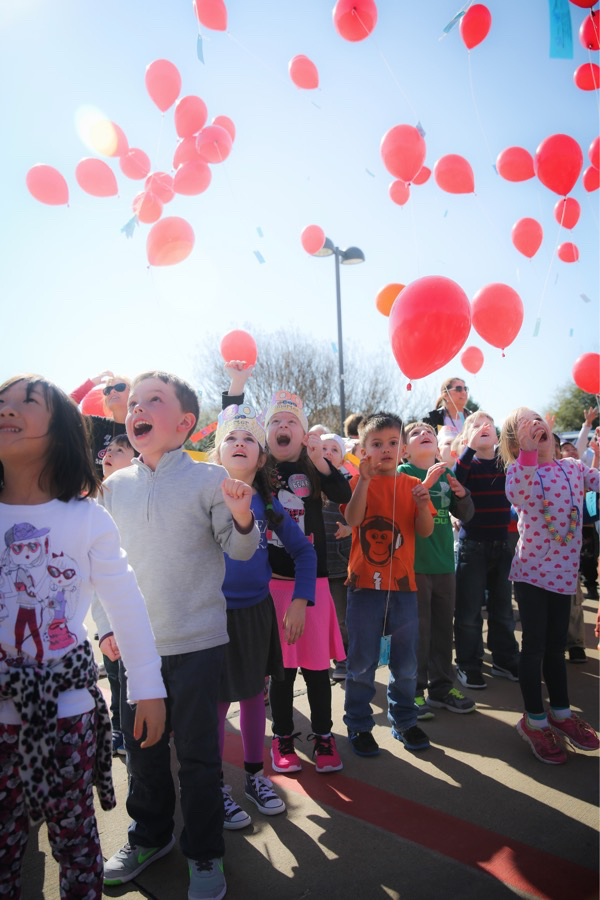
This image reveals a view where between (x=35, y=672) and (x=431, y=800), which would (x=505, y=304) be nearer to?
(x=431, y=800)

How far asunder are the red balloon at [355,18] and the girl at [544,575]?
3.66 metres

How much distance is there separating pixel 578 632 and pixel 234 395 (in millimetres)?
3127

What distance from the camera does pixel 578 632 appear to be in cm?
449

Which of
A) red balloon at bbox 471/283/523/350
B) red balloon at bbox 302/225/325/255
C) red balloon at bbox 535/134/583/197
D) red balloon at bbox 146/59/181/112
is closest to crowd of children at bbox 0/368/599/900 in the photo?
red balloon at bbox 471/283/523/350

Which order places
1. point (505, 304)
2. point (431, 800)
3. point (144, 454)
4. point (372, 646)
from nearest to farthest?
point (144, 454), point (431, 800), point (372, 646), point (505, 304)

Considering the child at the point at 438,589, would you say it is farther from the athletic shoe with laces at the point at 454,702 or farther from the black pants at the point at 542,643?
the black pants at the point at 542,643


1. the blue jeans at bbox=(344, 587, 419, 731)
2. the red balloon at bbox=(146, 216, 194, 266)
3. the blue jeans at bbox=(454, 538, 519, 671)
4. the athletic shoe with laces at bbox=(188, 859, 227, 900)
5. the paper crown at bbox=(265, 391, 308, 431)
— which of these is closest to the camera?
the athletic shoe with laces at bbox=(188, 859, 227, 900)

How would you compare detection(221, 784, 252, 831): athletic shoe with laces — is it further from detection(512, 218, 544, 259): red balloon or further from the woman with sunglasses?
detection(512, 218, 544, 259): red balloon

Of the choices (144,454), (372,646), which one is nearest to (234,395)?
(144,454)

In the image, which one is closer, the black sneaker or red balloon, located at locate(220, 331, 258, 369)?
the black sneaker

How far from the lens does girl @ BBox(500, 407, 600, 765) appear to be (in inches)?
125

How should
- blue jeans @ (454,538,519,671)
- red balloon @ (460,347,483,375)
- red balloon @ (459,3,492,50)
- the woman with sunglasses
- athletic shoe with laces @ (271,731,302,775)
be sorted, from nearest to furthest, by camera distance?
athletic shoe with laces @ (271,731,302,775) < the woman with sunglasses < blue jeans @ (454,538,519,671) < red balloon @ (459,3,492,50) < red balloon @ (460,347,483,375)

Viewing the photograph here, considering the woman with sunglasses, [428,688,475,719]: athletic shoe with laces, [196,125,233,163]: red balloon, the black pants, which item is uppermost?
[196,125,233,163]: red balloon

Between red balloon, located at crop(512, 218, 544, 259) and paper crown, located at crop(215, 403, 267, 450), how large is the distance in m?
4.31
